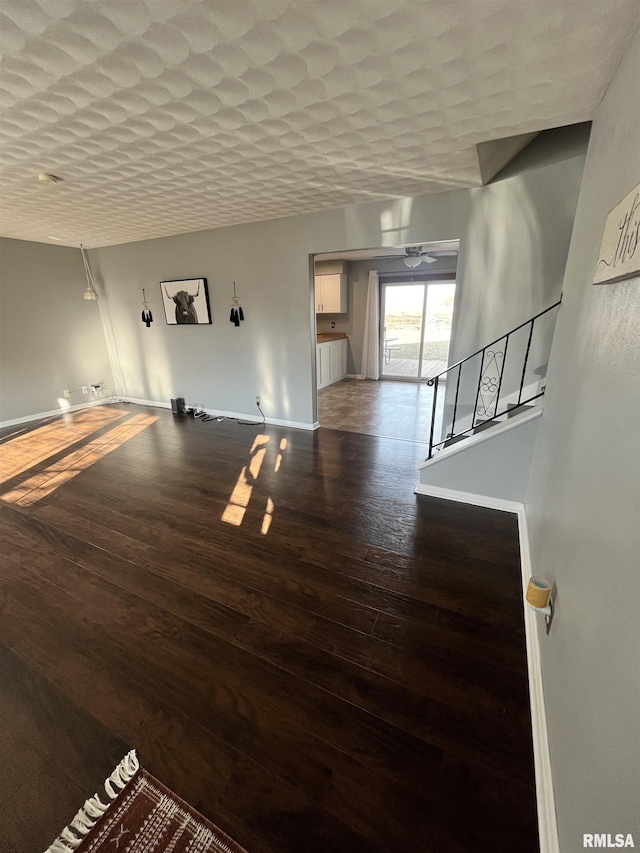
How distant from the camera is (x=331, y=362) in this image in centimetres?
696

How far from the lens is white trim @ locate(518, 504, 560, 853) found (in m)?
0.97

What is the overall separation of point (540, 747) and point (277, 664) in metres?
1.04

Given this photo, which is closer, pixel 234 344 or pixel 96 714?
pixel 96 714

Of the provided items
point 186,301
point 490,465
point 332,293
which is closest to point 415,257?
point 332,293

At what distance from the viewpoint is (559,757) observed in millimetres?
1000

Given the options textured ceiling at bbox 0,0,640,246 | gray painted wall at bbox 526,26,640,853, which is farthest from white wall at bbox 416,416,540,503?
textured ceiling at bbox 0,0,640,246

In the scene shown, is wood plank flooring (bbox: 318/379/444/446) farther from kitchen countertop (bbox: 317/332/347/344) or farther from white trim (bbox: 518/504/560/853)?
white trim (bbox: 518/504/560/853)

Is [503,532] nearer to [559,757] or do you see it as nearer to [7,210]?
[559,757]

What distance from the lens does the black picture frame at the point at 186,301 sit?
4.65 metres

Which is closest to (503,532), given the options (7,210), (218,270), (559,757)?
(559,757)

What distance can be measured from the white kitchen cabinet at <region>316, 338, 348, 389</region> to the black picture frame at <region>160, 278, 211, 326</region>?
2.40 m

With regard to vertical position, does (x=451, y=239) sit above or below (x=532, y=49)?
below

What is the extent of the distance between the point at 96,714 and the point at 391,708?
122 cm

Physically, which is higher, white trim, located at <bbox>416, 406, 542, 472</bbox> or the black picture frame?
the black picture frame
